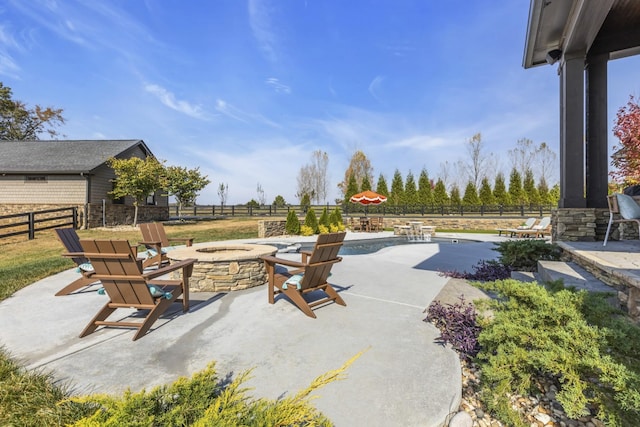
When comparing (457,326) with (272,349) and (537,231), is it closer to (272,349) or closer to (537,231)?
(272,349)

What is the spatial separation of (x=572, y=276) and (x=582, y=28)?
4.10 meters

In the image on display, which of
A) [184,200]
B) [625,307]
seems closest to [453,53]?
[625,307]

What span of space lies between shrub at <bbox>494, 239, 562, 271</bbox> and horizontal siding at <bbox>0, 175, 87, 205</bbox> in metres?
19.6

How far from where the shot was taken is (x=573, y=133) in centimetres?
551

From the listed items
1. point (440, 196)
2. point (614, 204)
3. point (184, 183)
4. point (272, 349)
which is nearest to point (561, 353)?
point (272, 349)

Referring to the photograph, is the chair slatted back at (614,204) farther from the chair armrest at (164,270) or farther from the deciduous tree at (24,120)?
the deciduous tree at (24,120)

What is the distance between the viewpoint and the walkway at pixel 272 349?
1.99 m

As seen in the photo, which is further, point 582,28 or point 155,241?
point 155,241

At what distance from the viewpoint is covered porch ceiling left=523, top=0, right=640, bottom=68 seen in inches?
186

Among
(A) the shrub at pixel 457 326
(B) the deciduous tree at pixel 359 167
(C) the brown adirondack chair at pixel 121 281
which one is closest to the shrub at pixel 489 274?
(A) the shrub at pixel 457 326

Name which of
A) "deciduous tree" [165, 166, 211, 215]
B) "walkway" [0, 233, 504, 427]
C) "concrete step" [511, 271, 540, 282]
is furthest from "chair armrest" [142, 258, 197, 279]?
"deciduous tree" [165, 166, 211, 215]

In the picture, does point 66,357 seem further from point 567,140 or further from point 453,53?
point 453,53

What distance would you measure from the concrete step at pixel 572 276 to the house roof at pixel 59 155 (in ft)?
64.9

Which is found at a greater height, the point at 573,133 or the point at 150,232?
the point at 573,133
